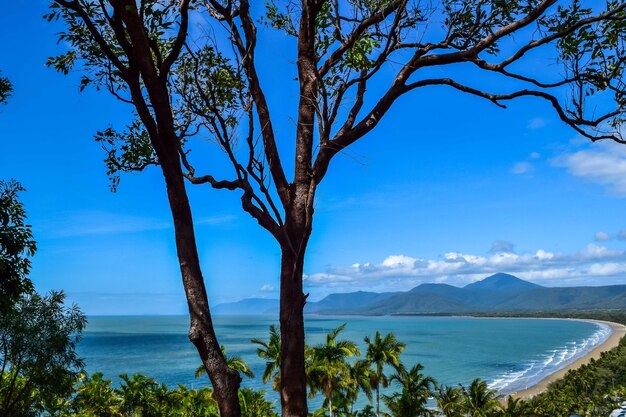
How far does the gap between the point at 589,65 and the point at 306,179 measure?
155 inches

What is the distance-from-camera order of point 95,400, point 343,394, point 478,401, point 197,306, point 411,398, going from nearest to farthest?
point 197,306
point 95,400
point 343,394
point 411,398
point 478,401

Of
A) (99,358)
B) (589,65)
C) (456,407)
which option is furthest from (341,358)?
(99,358)

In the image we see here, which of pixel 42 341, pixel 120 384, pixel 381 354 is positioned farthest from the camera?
pixel 381 354

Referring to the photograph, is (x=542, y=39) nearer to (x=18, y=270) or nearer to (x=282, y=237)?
(x=282, y=237)

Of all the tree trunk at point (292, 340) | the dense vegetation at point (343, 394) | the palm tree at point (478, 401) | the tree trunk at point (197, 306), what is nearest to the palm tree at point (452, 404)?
the dense vegetation at point (343, 394)

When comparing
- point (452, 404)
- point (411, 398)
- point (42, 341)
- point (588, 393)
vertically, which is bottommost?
point (588, 393)

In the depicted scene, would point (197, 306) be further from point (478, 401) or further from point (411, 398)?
point (478, 401)

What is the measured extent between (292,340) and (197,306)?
3.13 feet

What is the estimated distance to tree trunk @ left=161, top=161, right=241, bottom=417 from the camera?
4.85 meters

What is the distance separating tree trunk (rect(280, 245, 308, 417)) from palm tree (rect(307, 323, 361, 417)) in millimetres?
30948

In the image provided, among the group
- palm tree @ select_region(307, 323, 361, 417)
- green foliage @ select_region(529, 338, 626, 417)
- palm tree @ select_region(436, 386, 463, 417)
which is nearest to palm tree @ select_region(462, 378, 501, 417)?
palm tree @ select_region(436, 386, 463, 417)

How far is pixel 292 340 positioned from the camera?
5129 mm

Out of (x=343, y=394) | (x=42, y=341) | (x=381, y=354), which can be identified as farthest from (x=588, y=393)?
(x=42, y=341)

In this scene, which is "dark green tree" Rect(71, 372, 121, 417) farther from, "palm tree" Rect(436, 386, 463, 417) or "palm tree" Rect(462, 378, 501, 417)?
"palm tree" Rect(462, 378, 501, 417)
